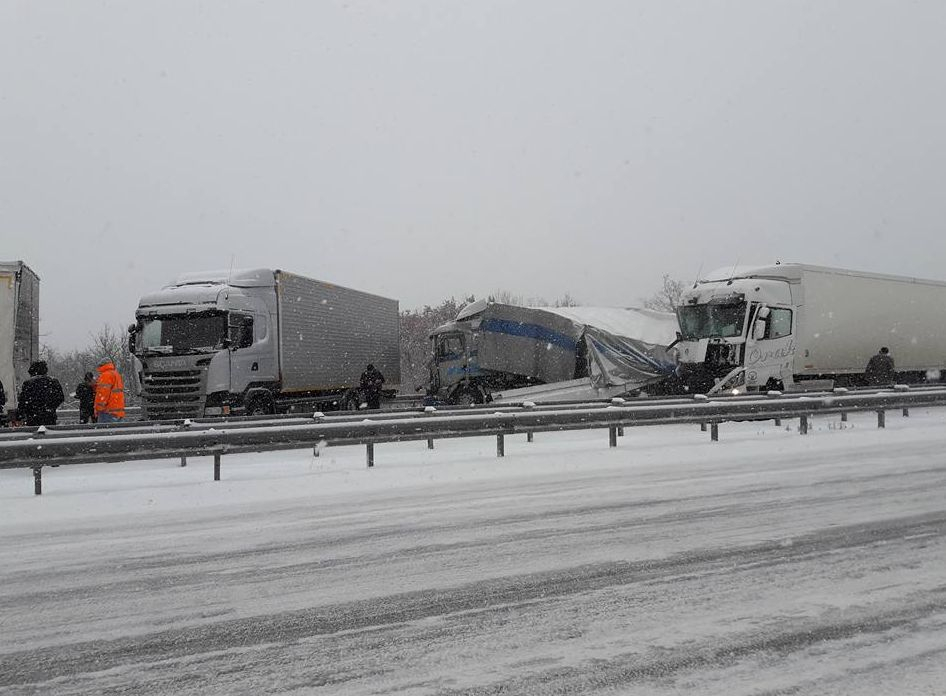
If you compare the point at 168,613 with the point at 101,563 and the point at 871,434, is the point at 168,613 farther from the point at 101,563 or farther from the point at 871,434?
the point at 871,434

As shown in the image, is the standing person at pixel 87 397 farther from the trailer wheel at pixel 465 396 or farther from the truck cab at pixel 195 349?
the trailer wheel at pixel 465 396

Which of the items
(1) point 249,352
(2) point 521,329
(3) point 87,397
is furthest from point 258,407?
(2) point 521,329

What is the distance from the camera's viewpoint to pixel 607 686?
3.30 metres

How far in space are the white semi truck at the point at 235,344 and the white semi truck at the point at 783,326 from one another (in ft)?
32.5

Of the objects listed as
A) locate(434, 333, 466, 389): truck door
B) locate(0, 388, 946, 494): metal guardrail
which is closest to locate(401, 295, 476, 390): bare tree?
locate(434, 333, 466, 389): truck door

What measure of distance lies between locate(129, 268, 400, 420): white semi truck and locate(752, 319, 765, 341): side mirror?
11.2 meters

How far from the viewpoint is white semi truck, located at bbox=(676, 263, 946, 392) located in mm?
20328

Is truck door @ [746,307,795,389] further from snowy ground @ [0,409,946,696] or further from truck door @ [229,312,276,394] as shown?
truck door @ [229,312,276,394]

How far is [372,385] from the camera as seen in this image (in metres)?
23.5

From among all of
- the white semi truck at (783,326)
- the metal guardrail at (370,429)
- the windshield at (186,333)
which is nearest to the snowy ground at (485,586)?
the metal guardrail at (370,429)

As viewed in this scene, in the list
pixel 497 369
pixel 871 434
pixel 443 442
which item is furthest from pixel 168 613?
pixel 497 369

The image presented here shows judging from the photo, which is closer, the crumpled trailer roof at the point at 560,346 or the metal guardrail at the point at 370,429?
the metal guardrail at the point at 370,429

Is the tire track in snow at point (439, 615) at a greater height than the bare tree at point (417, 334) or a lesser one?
lesser

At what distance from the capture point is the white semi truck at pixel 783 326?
20.3 meters
